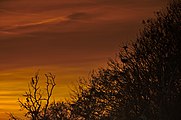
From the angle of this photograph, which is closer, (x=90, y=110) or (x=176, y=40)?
(x=176, y=40)

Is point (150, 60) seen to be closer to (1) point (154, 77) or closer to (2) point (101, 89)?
(1) point (154, 77)

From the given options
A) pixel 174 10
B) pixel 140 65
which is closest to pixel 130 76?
pixel 140 65

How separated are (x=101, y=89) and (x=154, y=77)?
15.8ft

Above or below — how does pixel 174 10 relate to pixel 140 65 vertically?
above

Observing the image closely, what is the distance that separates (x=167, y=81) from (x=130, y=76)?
3575 millimetres

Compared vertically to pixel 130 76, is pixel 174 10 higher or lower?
higher

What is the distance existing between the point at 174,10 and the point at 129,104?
262 inches

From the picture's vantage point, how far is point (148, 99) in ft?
148

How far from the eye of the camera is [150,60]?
45688 millimetres

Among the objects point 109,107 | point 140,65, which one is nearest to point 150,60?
point 140,65

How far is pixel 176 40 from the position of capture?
4528cm

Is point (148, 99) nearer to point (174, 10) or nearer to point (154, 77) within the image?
point (154, 77)

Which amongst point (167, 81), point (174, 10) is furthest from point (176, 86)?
point (174, 10)

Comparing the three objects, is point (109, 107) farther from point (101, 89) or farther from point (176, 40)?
point (176, 40)
